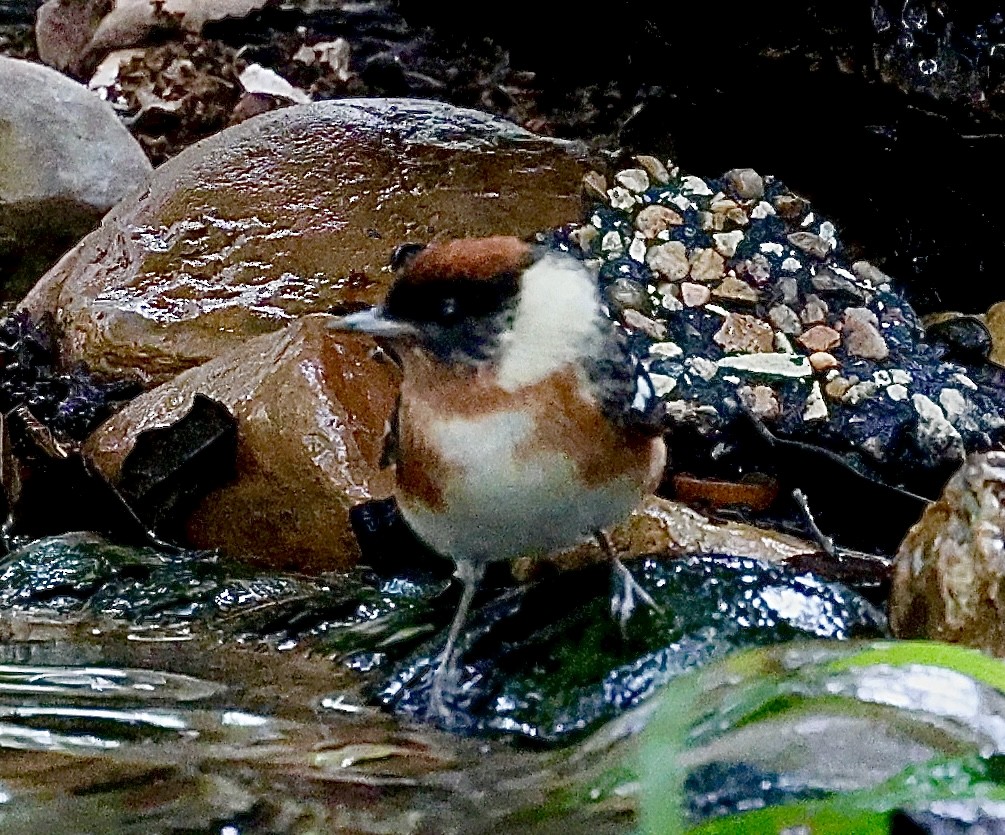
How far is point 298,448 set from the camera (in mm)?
3643

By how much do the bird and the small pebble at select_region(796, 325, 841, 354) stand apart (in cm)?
169

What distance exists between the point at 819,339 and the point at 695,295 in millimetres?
424

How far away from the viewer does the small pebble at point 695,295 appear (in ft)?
13.6

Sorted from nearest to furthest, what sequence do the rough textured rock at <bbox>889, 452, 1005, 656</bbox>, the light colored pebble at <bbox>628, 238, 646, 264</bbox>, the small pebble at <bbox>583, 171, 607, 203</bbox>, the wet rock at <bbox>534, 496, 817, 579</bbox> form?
the rough textured rock at <bbox>889, 452, 1005, 656</bbox>
the wet rock at <bbox>534, 496, 817, 579</bbox>
the light colored pebble at <bbox>628, 238, 646, 264</bbox>
the small pebble at <bbox>583, 171, 607, 203</bbox>

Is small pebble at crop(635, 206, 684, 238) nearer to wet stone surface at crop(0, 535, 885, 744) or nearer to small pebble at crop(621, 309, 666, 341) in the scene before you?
small pebble at crop(621, 309, 666, 341)

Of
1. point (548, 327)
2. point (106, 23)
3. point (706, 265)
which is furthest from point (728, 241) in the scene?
point (106, 23)

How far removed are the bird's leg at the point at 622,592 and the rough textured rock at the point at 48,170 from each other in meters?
4.49

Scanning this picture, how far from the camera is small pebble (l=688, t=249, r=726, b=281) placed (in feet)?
13.8

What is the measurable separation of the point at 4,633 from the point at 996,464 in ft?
7.56

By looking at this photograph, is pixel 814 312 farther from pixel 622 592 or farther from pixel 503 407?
pixel 503 407

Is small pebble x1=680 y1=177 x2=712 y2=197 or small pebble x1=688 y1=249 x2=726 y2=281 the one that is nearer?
small pebble x1=688 y1=249 x2=726 y2=281

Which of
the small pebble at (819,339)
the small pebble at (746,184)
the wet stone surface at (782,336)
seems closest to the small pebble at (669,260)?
the wet stone surface at (782,336)

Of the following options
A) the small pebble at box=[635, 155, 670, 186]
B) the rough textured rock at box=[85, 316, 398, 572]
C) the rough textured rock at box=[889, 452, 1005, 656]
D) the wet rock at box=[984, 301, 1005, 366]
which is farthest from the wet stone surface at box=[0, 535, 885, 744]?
the wet rock at box=[984, 301, 1005, 366]

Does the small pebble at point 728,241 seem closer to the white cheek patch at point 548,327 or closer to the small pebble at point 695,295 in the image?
the small pebble at point 695,295
